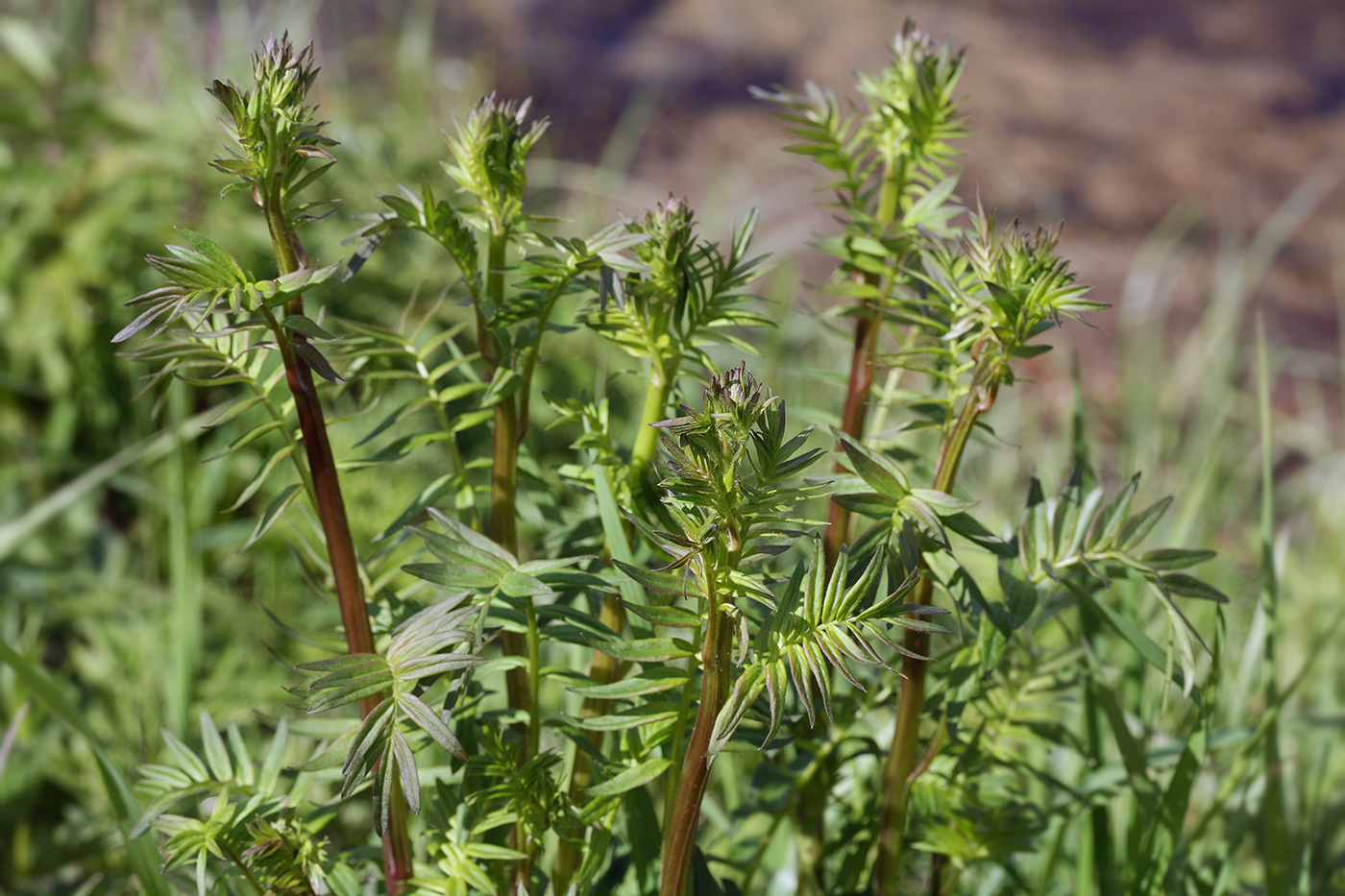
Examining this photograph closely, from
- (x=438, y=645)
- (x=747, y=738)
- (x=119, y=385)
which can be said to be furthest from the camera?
(x=119, y=385)

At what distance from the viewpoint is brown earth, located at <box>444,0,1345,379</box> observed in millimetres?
3207

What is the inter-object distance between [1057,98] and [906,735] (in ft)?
12.2

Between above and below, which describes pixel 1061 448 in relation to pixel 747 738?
above

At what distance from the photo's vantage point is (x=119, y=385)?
5.77ft

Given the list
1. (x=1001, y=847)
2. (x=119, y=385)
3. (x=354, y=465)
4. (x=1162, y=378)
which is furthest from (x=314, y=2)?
(x=1001, y=847)

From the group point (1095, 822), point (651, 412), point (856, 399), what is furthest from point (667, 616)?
point (1095, 822)

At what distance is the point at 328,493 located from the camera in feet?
1.60

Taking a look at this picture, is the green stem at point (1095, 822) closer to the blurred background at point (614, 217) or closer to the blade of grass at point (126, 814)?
the blurred background at point (614, 217)

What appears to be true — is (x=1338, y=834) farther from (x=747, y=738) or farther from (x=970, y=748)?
(x=747, y=738)

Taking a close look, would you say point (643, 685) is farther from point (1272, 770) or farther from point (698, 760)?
point (1272, 770)

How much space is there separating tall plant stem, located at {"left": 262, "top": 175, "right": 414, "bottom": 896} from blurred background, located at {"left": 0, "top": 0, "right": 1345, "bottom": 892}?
8 cm

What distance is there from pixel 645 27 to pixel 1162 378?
234 cm

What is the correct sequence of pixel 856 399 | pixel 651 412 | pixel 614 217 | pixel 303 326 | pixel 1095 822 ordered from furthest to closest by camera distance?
1. pixel 614 217
2. pixel 1095 822
3. pixel 856 399
4. pixel 651 412
5. pixel 303 326

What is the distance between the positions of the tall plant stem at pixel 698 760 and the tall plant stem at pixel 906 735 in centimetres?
14
